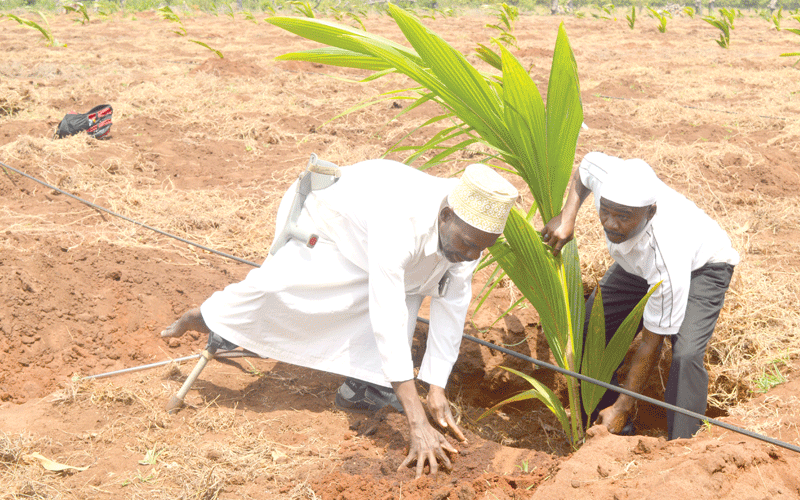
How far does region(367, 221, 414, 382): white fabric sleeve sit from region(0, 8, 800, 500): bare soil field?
368 mm

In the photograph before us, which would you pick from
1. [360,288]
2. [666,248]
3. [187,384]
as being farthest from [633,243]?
[187,384]

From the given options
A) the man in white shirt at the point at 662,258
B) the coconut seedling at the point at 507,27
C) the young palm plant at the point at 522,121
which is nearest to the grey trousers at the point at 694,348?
the man in white shirt at the point at 662,258

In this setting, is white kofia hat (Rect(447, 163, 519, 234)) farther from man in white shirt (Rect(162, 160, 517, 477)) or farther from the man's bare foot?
the man's bare foot

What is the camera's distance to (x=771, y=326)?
2.69m

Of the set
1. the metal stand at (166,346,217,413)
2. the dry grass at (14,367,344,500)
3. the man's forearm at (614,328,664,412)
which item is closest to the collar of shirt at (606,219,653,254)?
the man's forearm at (614,328,664,412)

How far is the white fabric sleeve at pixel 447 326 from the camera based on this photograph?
2176 millimetres

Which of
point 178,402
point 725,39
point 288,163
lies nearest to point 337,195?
point 178,402

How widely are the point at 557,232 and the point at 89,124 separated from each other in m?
4.91

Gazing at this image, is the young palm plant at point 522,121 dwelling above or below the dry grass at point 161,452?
above

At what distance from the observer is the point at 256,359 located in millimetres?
2873

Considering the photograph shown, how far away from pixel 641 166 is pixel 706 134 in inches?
179

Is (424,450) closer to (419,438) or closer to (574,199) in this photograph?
(419,438)

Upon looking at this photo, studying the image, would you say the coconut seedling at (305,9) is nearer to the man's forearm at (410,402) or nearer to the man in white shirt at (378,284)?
the man in white shirt at (378,284)

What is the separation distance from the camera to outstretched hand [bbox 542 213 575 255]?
6.77 ft
